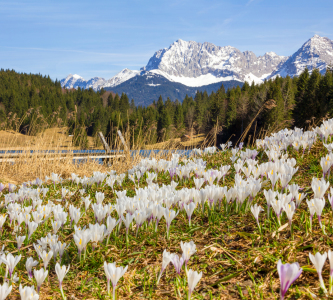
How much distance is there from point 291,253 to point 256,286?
38cm

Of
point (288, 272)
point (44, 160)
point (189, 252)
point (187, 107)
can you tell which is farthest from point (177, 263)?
point (187, 107)

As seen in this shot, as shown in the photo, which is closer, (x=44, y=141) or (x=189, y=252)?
(x=189, y=252)

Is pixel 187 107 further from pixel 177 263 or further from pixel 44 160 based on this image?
pixel 177 263

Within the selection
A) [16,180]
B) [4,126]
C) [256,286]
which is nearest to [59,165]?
[16,180]

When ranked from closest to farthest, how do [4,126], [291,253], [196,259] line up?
[291,253] < [196,259] < [4,126]

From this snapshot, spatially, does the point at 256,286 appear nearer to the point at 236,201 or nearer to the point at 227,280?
the point at 227,280

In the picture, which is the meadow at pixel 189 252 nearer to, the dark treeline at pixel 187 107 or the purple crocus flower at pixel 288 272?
the purple crocus flower at pixel 288 272

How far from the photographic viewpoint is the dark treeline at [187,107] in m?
19.6

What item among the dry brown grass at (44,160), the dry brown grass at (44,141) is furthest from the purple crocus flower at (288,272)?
the dry brown grass at (44,141)

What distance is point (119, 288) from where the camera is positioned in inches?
55.7

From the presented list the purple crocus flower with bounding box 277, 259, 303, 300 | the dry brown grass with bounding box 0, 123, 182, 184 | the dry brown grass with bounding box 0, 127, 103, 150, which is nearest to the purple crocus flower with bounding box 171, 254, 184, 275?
the purple crocus flower with bounding box 277, 259, 303, 300

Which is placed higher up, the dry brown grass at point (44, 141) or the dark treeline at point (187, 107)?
the dark treeline at point (187, 107)

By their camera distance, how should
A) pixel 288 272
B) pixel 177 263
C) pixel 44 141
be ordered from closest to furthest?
pixel 288 272 < pixel 177 263 < pixel 44 141

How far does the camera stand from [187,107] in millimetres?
88750
